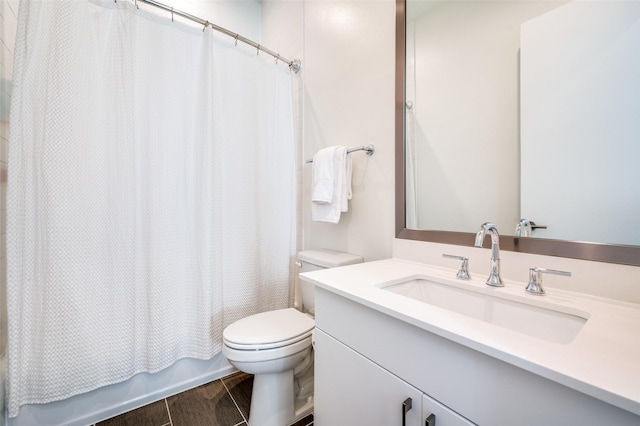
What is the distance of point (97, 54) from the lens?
1.14 meters

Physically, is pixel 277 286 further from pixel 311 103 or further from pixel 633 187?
pixel 633 187

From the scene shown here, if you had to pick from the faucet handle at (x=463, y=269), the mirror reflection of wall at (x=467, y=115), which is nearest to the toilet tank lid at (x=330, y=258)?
the mirror reflection of wall at (x=467, y=115)

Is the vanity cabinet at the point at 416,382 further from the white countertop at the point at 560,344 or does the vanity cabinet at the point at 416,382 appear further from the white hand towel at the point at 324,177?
the white hand towel at the point at 324,177

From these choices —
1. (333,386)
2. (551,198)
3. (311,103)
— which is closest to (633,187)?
(551,198)

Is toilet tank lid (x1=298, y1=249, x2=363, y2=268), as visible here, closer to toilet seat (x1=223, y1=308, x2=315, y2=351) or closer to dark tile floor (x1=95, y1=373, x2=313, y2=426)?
toilet seat (x1=223, y1=308, x2=315, y2=351)

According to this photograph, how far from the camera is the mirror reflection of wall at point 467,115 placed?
84 cm

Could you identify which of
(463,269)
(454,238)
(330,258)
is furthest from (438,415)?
(330,258)

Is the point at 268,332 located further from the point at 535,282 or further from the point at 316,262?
the point at 535,282

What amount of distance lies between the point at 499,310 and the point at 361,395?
471mm

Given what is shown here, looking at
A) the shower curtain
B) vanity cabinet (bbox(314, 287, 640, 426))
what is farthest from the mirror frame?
the shower curtain

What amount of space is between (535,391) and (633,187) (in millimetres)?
593

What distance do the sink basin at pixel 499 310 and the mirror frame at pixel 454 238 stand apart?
0.60 feet

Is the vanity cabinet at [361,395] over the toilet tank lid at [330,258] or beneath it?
beneath

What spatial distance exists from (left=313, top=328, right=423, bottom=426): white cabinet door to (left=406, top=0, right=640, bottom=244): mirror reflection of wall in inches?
24.0
